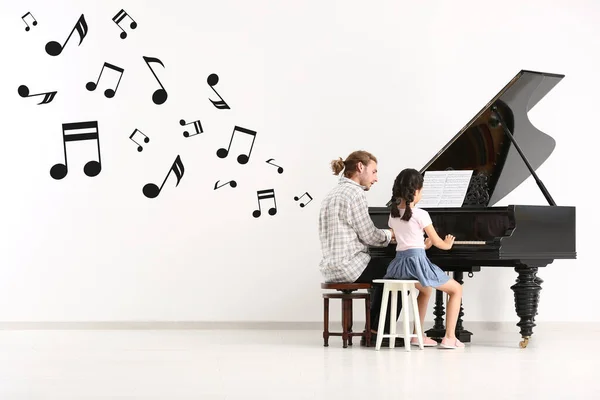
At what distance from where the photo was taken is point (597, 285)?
22.5 ft

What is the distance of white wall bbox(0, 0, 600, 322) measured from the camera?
6.91 m

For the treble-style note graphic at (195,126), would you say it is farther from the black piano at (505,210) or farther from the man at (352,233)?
the black piano at (505,210)

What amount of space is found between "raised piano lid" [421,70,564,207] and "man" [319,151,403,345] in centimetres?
43

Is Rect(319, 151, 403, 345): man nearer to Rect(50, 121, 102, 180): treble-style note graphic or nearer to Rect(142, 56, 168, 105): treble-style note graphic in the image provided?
Rect(142, 56, 168, 105): treble-style note graphic

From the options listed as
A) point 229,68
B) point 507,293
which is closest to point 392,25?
point 229,68

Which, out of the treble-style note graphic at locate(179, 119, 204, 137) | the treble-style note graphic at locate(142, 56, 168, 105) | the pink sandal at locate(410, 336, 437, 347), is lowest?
the pink sandal at locate(410, 336, 437, 347)

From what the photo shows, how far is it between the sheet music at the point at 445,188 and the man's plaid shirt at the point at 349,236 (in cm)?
36

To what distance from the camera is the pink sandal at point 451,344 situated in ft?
17.9

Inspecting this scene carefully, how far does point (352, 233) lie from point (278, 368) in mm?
1261

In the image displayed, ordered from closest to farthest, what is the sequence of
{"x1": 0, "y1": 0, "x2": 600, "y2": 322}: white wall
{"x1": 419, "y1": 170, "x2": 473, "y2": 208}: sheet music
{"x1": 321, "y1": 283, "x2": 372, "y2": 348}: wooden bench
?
{"x1": 321, "y1": 283, "x2": 372, "y2": 348}: wooden bench
{"x1": 419, "y1": 170, "x2": 473, "y2": 208}: sheet music
{"x1": 0, "y1": 0, "x2": 600, "y2": 322}: white wall

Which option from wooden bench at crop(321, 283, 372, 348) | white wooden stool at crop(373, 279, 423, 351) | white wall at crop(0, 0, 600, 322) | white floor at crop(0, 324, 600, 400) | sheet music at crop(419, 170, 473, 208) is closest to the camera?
white floor at crop(0, 324, 600, 400)

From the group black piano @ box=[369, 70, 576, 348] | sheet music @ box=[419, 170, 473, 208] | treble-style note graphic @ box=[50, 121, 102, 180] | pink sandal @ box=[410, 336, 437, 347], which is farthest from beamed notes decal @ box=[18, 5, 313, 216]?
pink sandal @ box=[410, 336, 437, 347]

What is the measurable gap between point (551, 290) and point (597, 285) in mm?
349

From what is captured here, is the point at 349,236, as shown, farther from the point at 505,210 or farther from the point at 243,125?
the point at 243,125
